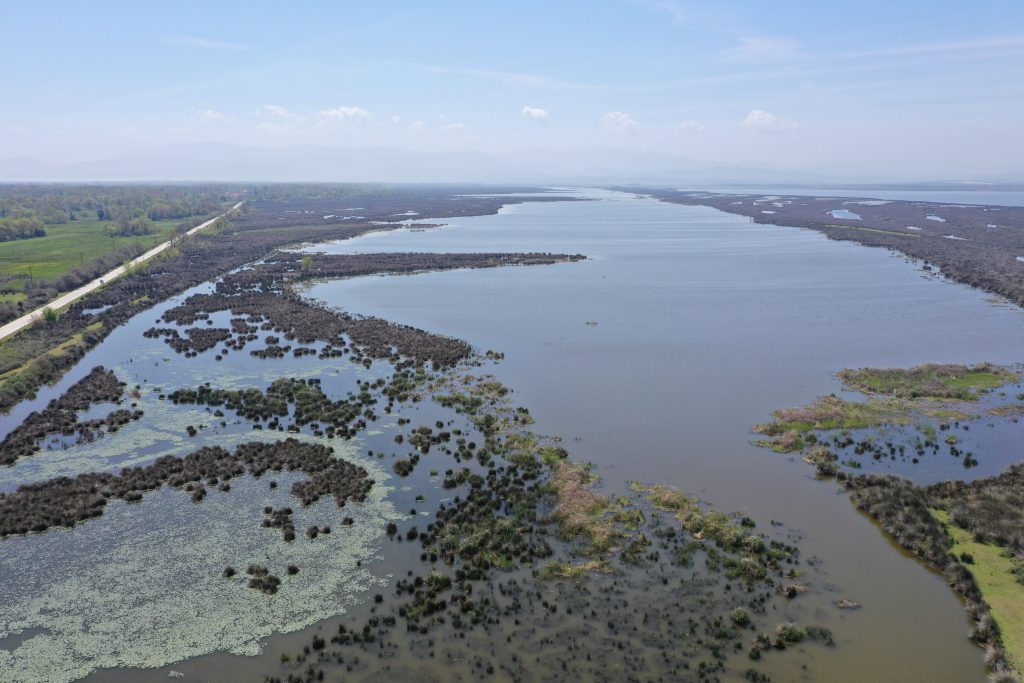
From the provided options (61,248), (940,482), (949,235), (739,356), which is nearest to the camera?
(940,482)

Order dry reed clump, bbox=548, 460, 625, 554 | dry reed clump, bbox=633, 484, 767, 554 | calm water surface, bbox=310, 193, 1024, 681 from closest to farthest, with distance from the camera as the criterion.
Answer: calm water surface, bbox=310, 193, 1024, 681 < dry reed clump, bbox=633, 484, 767, 554 < dry reed clump, bbox=548, 460, 625, 554

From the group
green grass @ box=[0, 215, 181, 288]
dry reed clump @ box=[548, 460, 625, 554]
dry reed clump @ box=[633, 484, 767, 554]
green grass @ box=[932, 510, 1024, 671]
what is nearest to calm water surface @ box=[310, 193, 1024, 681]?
green grass @ box=[932, 510, 1024, 671]

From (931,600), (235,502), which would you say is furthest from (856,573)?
(235,502)

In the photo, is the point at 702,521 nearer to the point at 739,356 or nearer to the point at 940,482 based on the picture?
the point at 940,482

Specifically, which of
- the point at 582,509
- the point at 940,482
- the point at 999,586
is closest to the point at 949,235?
the point at 940,482

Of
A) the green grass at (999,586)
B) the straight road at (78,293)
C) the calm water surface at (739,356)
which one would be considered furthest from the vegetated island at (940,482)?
the straight road at (78,293)

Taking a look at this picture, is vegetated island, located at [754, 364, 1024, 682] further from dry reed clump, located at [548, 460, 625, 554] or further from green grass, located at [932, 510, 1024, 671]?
dry reed clump, located at [548, 460, 625, 554]

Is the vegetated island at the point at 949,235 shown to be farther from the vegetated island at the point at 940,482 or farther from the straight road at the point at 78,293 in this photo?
the straight road at the point at 78,293
